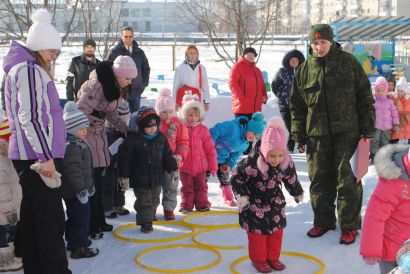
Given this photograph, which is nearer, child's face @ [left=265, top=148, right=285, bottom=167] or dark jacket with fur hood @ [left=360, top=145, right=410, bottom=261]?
dark jacket with fur hood @ [left=360, top=145, right=410, bottom=261]

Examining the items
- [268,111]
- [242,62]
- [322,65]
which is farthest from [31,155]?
[268,111]

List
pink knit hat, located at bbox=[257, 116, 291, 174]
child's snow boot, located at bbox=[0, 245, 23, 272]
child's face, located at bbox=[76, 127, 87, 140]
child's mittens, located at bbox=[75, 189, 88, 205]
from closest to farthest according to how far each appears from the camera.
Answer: pink knit hat, located at bbox=[257, 116, 291, 174] → child's snow boot, located at bbox=[0, 245, 23, 272] → child's mittens, located at bbox=[75, 189, 88, 205] → child's face, located at bbox=[76, 127, 87, 140]

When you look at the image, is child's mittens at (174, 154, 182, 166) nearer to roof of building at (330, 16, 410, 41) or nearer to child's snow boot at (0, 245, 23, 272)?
child's snow boot at (0, 245, 23, 272)

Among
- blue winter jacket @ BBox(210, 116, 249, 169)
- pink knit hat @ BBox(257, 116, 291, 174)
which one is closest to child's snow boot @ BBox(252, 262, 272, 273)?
pink knit hat @ BBox(257, 116, 291, 174)

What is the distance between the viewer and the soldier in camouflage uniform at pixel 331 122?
18.0ft

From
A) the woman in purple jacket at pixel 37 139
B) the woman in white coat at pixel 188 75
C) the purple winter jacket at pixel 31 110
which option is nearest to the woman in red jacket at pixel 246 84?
the woman in white coat at pixel 188 75

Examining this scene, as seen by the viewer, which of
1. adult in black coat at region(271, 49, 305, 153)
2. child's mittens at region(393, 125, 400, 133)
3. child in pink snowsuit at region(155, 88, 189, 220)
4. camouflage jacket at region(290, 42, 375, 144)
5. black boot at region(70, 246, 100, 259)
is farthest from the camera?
adult in black coat at region(271, 49, 305, 153)

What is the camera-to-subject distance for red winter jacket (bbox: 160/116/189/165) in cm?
649

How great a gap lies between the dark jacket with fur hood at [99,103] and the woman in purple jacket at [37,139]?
1.43 meters

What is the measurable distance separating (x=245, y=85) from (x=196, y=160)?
291 centimetres

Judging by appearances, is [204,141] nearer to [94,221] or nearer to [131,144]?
[131,144]

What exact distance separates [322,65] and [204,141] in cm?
178

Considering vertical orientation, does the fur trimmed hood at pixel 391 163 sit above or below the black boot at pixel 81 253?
above

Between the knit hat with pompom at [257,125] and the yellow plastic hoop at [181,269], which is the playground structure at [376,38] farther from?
the yellow plastic hoop at [181,269]
